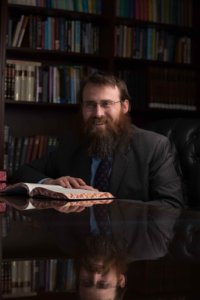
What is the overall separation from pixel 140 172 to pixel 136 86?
166 centimetres

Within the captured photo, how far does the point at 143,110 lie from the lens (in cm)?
334

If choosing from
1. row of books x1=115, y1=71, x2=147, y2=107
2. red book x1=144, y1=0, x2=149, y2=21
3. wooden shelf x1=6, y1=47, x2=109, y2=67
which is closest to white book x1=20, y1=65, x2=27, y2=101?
wooden shelf x1=6, y1=47, x2=109, y2=67

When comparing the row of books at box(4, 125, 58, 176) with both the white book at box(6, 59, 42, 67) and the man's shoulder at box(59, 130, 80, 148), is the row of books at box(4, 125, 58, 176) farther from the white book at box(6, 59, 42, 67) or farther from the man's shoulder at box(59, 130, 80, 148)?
the man's shoulder at box(59, 130, 80, 148)

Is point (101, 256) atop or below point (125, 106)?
below

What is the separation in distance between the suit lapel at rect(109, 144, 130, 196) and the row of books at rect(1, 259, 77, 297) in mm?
1390

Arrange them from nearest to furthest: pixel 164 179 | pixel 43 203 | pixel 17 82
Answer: pixel 43 203 → pixel 164 179 → pixel 17 82

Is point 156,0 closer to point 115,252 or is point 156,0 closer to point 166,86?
point 166,86

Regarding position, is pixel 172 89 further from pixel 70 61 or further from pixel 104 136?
pixel 104 136

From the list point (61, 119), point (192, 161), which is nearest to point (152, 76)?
point (61, 119)

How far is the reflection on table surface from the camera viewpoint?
0.31 metres

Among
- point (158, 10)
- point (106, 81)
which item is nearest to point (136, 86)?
point (158, 10)

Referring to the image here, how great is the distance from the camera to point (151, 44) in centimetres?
338

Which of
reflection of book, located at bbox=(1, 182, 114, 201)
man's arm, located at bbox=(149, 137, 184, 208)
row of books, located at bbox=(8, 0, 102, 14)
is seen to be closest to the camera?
reflection of book, located at bbox=(1, 182, 114, 201)

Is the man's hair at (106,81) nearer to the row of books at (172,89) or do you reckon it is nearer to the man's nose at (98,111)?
the man's nose at (98,111)
